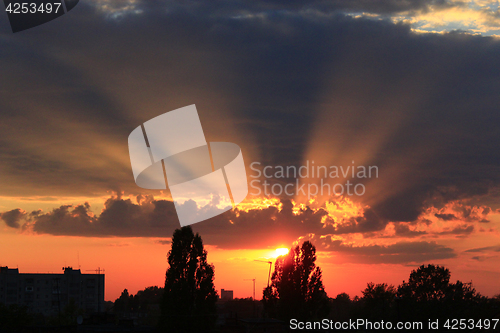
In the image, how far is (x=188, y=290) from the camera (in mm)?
58406

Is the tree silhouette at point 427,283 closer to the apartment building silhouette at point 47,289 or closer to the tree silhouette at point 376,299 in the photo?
the tree silhouette at point 376,299

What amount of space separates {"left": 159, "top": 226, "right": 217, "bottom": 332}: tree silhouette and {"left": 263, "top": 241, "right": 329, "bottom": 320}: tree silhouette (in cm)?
2412

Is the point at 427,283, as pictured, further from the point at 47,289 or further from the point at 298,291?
the point at 47,289

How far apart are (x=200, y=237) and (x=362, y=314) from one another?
61.4 meters

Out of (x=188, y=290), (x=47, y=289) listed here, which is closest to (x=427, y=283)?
(x=188, y=290)

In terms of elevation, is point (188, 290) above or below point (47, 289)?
above

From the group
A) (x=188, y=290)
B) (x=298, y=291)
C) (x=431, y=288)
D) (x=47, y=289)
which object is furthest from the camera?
(x=47, y=289)

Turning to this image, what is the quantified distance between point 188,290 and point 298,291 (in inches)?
1095

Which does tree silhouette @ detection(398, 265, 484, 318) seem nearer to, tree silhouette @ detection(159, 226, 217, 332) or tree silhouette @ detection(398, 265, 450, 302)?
tree silhouette @ detection(398, 265, 450, 302)

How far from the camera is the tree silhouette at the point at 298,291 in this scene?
259 feet

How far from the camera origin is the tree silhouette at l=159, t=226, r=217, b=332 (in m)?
56.7

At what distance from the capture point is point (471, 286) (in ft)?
331

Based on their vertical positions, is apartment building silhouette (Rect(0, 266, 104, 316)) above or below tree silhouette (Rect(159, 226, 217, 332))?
below

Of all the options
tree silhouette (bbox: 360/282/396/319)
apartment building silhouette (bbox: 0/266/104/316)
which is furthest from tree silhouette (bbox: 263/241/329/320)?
apartment building silhouette (bbox: 0/266/104/316)
